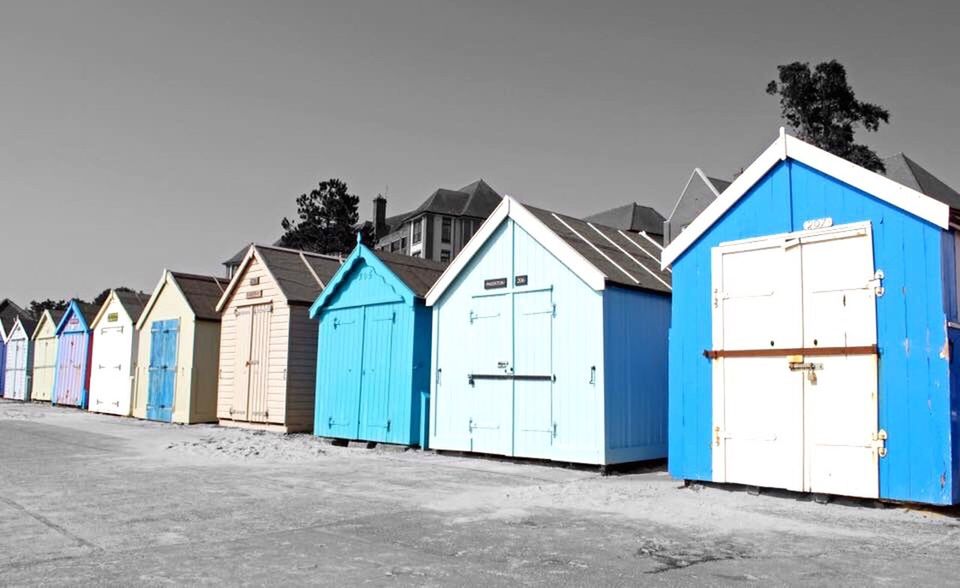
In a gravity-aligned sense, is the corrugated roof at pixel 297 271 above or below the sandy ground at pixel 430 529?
above

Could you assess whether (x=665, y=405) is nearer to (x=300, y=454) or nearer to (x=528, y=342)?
(x=528, y=342)

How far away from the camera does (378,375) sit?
1653cm

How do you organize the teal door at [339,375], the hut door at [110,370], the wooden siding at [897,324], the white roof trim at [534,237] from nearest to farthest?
the wooden siding at [897,324] < the white roof trim at [534,237] < the teal door at [339,375] < the hut door at [110,370]

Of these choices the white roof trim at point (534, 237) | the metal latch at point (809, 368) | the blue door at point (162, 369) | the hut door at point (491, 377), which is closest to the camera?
the metal latch at point (809, 368)

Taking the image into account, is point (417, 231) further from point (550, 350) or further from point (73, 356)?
point (550, 350)

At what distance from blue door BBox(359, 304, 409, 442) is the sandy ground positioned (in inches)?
135

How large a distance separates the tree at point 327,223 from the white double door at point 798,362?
6241 centimetres

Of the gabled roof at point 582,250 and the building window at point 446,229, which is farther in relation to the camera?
the building window at point 446,229

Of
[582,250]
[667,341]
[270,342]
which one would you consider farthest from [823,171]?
[270,342]

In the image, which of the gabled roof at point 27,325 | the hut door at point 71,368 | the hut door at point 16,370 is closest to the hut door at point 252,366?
the hut door at point 71,368

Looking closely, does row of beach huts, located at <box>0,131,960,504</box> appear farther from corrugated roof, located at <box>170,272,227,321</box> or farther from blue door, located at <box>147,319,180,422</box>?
blue door, located at <box>147,319,180,422</box>

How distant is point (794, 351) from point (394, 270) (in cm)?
895

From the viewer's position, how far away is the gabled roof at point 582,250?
1275cm

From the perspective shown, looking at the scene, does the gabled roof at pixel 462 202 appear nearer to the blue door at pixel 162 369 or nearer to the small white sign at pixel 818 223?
the blue door at pixel 162 369
